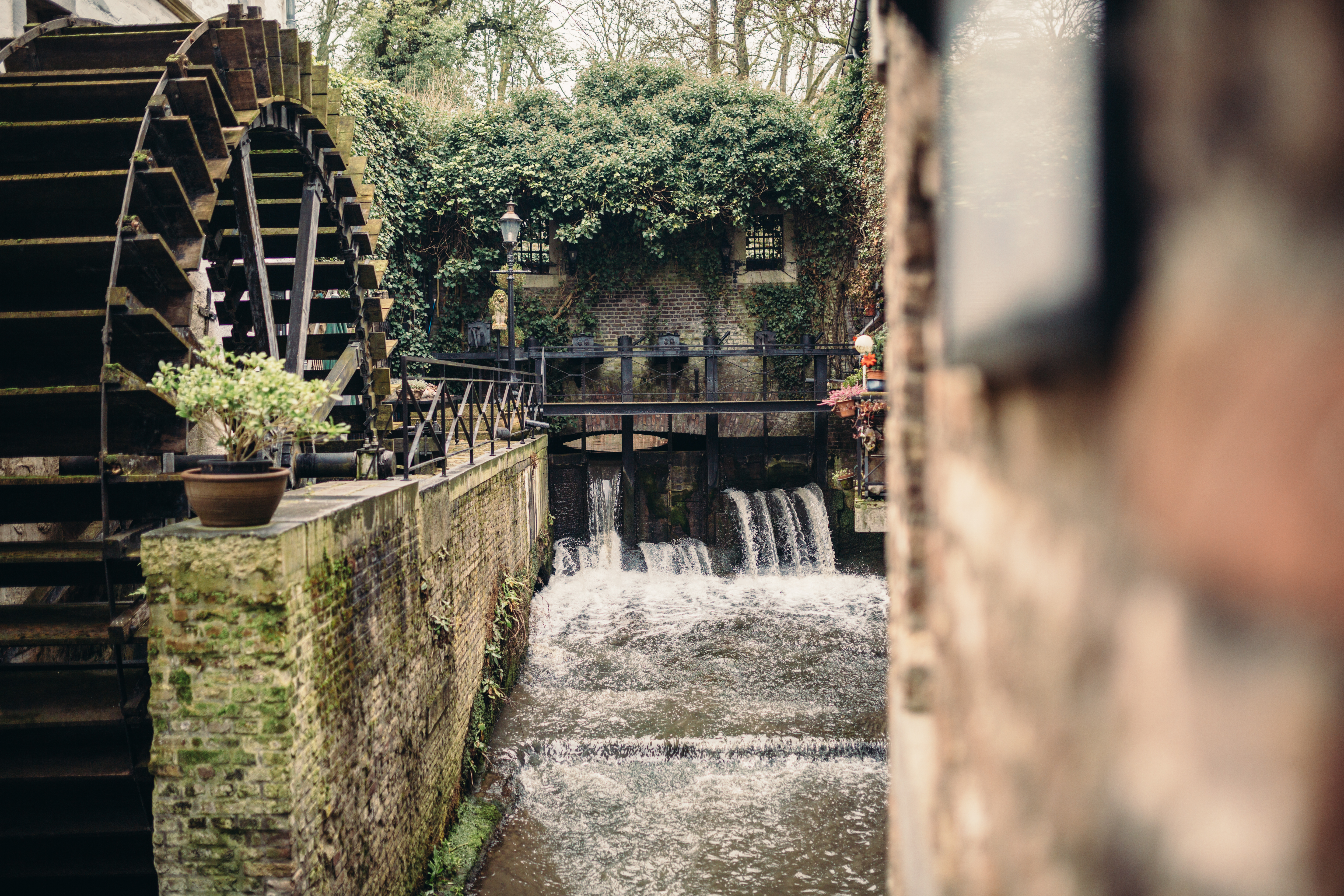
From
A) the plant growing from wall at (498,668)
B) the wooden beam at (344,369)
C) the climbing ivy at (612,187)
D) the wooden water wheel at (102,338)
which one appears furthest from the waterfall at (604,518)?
the wooden water wheel at (102,338)

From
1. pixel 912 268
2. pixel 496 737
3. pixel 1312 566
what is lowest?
pixel 496 737

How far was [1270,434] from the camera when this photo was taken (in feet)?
1.14

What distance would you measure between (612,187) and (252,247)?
9.28 meters

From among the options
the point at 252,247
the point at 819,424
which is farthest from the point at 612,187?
the point at 252,247

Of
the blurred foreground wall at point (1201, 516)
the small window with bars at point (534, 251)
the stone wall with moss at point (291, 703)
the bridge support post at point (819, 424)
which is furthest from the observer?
the small window with bars at point (534, 251)

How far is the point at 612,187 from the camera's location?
51.9ft

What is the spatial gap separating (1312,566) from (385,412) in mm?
9510

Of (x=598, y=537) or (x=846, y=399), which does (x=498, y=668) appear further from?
(x=598, y=537)

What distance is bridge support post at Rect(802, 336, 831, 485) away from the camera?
46.9 ft

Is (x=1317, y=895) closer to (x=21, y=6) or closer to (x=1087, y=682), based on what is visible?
(x=1087, y=682)

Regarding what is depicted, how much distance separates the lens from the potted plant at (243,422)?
12.1ft

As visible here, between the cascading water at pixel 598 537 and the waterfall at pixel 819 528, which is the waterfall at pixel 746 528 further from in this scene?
the cascading water at pixel 598 537

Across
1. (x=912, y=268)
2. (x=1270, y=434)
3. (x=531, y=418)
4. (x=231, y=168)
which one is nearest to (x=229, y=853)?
(x=912, y=268)

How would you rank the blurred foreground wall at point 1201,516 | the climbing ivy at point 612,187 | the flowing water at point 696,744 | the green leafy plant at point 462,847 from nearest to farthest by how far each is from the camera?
the blurred foreground wall at point 1201,516
the green leafy plant at point 462,847
the flowing water at point 696,744
the climbing ivy at point 612,187
